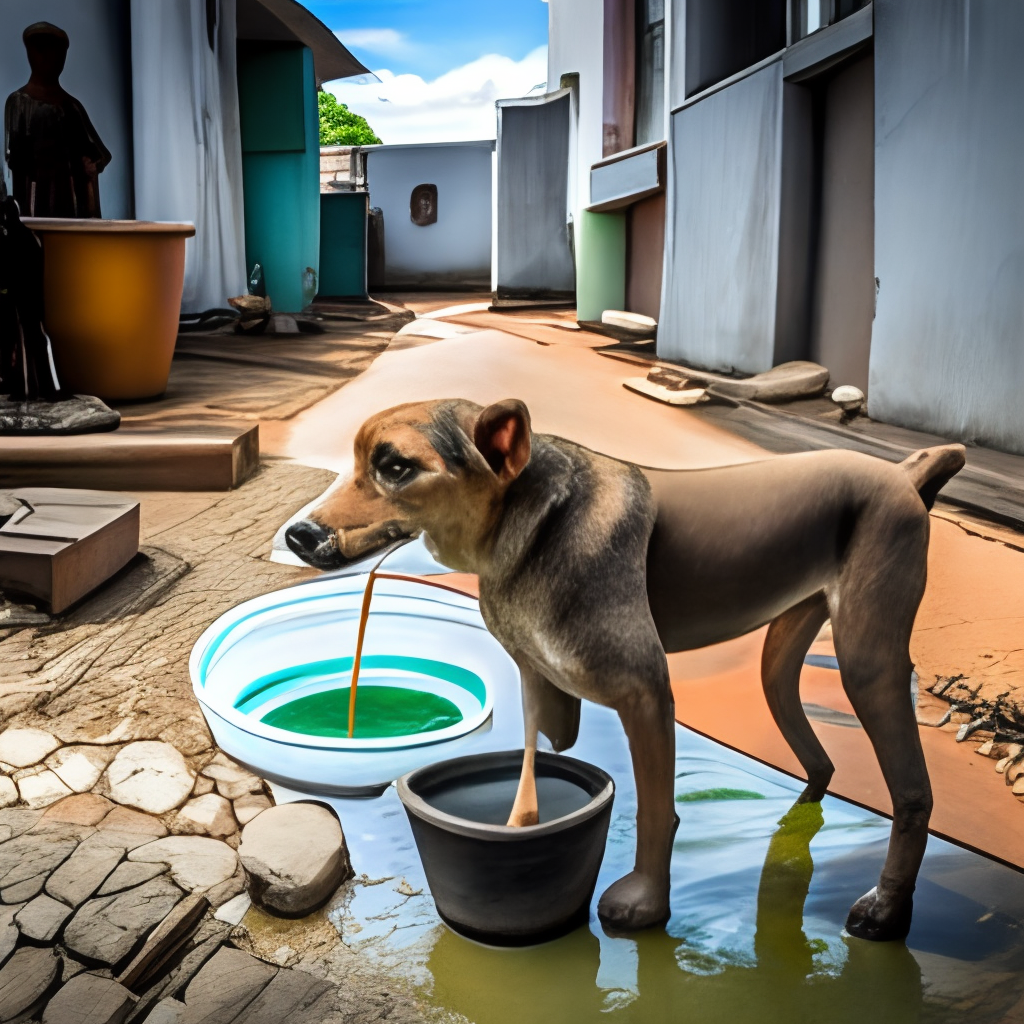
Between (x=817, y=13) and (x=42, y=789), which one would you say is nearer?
(x=42, y=789)

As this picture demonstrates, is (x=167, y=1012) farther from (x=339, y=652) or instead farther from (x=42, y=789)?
(x=339, y=652)

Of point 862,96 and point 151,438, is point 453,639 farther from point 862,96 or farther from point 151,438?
point 862,96

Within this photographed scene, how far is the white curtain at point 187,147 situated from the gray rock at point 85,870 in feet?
10.5

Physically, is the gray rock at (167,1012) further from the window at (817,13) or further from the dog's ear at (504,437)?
the window at (817,13)

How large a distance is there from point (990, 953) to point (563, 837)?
70 cm

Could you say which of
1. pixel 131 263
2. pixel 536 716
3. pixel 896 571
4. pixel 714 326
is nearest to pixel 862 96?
pixel 714 326

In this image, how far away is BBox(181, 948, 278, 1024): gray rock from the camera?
1.54 m

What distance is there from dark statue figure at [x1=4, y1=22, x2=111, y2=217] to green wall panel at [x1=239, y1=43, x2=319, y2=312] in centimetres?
88

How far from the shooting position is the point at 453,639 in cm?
254

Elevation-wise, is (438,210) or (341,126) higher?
(341,126)

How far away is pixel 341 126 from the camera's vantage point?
31.9 feet

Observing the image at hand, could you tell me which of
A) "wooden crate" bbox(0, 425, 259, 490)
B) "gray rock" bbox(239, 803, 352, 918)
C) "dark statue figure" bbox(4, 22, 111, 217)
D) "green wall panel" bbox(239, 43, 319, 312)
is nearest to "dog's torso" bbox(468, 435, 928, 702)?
"gray rock" bbox(239, 803, 352, 918)

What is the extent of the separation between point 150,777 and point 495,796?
0.79 m

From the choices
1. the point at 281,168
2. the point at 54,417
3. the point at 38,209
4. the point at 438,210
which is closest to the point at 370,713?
the point at 54,417
